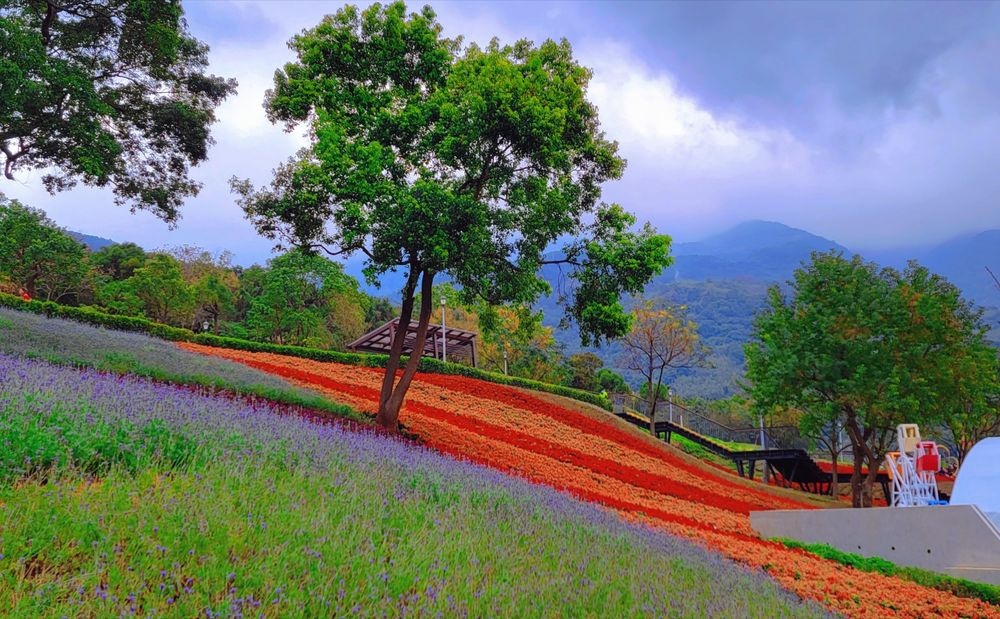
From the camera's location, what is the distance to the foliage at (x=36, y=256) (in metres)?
34.5

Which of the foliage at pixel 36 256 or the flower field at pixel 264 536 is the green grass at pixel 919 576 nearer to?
the flower field at pixel 264 536

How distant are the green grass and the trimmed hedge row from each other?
64.5 ft

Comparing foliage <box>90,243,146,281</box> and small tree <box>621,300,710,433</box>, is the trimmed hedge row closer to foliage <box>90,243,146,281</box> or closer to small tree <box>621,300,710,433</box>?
small tree <box>621,300,710,433</box>

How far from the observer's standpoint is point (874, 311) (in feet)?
68.2

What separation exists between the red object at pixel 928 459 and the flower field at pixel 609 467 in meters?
3.83

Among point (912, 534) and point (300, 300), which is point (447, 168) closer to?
point (912, 534)

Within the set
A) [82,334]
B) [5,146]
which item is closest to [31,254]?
[82,334]

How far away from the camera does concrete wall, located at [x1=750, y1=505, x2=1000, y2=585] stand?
9328 millimetres

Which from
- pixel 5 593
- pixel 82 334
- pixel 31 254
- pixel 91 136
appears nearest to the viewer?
pixel 5 593

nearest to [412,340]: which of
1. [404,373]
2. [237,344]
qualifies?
[237,344]

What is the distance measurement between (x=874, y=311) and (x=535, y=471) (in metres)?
14.7

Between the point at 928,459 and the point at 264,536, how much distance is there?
1425 centimetres

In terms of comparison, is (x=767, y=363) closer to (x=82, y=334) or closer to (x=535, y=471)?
(x=535, y=471)

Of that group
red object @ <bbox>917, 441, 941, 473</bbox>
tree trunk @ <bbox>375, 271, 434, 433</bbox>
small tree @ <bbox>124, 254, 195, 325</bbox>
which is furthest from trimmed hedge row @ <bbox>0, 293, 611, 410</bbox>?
red object @ <bbox>917, 441, 941, 473</bbox>
